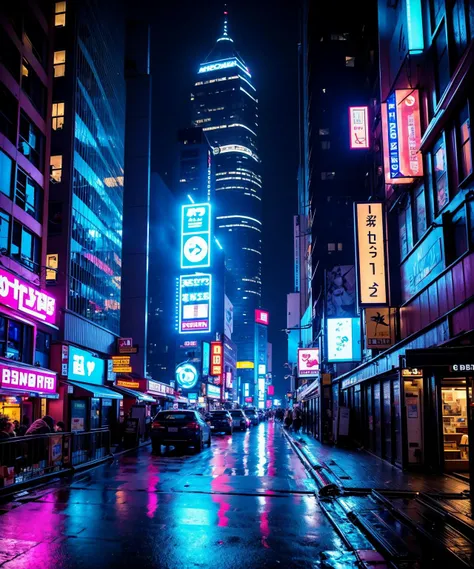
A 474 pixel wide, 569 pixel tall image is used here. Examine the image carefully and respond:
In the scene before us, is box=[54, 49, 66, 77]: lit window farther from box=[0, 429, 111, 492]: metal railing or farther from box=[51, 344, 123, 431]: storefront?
box=[0, 429, 111, 492]: metal railing

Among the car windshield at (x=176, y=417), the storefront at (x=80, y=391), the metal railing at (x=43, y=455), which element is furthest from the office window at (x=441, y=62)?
the storefront at (x=80, y=391)

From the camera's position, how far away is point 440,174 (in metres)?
17.0

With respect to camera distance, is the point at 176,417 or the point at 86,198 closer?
the point at 176,417

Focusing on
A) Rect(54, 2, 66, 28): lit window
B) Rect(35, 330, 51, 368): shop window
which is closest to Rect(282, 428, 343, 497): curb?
Rect(35, 330, 51, 368): shop window

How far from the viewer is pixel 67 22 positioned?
4391 cm

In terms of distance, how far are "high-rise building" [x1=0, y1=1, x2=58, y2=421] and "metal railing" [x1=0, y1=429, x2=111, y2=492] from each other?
4.12 meters

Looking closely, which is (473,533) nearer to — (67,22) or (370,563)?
(370,563)

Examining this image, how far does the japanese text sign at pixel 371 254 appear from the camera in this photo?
70.7 ft

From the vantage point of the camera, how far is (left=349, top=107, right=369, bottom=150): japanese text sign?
3148cm

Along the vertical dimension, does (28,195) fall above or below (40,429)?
above

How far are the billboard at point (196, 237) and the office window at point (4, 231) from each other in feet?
111

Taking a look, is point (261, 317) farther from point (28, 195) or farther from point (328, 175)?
point (28, 195)

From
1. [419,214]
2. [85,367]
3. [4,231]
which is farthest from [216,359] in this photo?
[419,214]

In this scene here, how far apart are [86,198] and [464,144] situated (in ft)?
119
